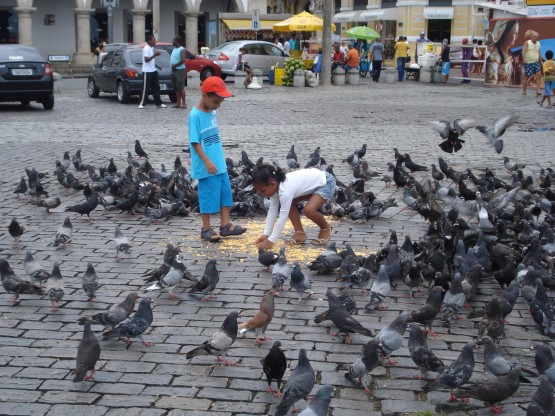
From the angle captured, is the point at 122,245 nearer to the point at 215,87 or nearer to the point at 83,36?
the point at 215,87

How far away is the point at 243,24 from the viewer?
134 feet

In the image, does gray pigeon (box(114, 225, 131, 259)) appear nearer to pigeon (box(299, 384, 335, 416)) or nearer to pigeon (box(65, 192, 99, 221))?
pigeon (box(65, 192, 99, 221))

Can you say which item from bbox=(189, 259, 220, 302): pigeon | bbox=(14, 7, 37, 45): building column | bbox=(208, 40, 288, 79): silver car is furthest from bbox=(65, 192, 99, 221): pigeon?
bbox=(14, 7, 37, 45): building column

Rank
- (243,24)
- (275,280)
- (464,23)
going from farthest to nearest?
(464,23) < (243,24) < (275,280)

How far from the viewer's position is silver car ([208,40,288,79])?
103 feet

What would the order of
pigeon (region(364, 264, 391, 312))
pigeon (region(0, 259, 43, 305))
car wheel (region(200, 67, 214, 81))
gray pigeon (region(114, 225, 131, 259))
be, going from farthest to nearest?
car wheel (region(200, 67, 214, 81)), gray pigeon (region(114, 225, 131, 259)), pigeon (region(0, 259, 43, 305)), pigeon (region(364, 264, 391, 312))

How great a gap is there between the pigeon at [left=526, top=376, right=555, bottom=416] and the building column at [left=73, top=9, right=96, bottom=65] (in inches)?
1538

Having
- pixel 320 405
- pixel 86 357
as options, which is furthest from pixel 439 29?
pixel 320 405

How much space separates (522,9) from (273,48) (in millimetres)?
10648

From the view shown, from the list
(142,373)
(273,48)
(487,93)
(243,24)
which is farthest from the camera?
(243,24)

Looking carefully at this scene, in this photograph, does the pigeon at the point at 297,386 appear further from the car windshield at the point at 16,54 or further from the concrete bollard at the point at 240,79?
the concrete bollard at the point at 240,79

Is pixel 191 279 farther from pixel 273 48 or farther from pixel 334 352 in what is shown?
pixel 273 48

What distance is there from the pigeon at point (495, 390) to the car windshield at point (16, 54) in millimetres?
17815

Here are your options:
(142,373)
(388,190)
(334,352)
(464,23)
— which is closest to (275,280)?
(334,352)
